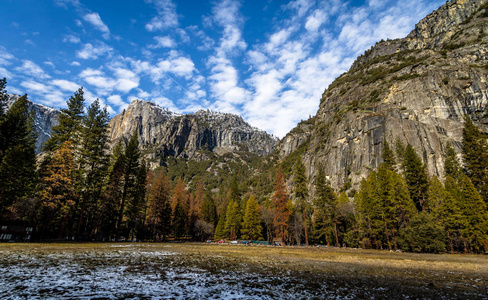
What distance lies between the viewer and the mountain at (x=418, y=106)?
69.6m

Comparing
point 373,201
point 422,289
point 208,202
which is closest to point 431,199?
point 373,201

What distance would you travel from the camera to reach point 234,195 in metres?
88.1

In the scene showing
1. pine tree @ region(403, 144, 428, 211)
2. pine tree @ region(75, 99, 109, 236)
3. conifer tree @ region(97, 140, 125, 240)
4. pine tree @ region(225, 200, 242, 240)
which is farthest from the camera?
pine tree @ region(225, 200, 242, 240)

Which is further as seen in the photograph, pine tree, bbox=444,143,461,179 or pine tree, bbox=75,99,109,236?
pine tree, bbox=444,143,461,179

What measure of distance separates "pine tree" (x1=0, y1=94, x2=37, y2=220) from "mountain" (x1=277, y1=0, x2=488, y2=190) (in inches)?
3196

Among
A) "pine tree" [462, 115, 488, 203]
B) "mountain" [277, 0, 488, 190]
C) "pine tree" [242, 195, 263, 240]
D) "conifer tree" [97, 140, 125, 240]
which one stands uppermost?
"mountain" [277, 0, 488, 190]

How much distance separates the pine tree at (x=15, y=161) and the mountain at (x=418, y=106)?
81.2 m

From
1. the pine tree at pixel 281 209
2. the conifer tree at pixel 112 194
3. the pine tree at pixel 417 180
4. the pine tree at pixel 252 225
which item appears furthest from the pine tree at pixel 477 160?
the conifer tree at pixel 112 194

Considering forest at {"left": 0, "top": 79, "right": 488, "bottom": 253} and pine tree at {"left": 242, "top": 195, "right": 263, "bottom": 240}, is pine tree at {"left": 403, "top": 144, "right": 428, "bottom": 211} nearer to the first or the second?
forest at {"left": 0, "top": 79, "right": 488, "bottom": 253}

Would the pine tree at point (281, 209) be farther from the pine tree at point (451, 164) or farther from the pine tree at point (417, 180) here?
the pine tree at point (451, 164)

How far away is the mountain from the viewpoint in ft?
228

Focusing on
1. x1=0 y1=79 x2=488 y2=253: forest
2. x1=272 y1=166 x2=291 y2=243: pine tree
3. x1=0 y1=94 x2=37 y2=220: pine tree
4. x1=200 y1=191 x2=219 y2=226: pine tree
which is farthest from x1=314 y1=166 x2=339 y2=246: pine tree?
x1=0 y1=94 x2=37 y2=220: pine tree

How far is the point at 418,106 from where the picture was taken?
77.0 m

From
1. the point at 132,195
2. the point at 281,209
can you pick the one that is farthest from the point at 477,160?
the point at 132,195
